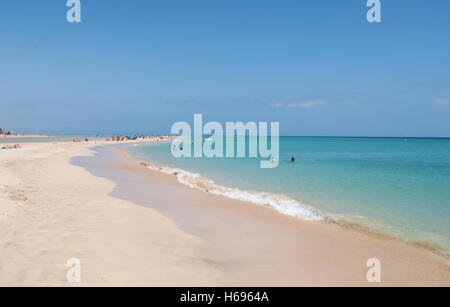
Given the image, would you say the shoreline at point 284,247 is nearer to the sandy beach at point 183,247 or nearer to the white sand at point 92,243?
the sandy beach at point 183,247

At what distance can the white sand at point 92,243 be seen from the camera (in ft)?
15.0

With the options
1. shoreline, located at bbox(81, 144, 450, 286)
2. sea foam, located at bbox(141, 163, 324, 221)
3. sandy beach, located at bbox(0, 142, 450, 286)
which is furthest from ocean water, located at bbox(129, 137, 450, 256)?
sandy beach, located at bbox(0, 142, 450, 286)

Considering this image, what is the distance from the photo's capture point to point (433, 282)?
5066mm

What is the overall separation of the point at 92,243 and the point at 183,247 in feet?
6.19

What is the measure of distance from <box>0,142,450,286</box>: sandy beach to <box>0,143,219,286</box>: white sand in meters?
0.02

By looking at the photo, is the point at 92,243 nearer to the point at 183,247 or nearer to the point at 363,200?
the point at 183,247

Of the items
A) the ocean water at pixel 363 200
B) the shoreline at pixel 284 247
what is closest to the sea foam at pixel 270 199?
the ocean water at pixel 363 200

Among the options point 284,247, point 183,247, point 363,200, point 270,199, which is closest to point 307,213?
point 270,199

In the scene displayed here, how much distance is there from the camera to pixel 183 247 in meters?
6.15

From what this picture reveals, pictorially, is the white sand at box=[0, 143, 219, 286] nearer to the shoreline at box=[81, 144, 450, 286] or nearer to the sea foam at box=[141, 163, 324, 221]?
the shoreline at box=[81, 144, 450, 286]

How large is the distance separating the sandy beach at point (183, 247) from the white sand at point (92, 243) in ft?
0.06

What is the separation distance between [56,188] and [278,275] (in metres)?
10.3

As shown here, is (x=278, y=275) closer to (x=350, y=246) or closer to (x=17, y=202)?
(x=350, y=246)
